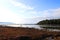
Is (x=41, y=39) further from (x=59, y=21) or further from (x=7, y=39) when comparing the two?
(x=59, y=21)

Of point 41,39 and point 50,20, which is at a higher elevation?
point 50,20

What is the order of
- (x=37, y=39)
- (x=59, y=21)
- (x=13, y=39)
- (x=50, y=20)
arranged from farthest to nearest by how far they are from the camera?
(x=50, y=20)
(x=59, y=21)
(x=37, y=39)
(x=13, y=39)

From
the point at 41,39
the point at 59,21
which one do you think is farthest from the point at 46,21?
the point at 41,39

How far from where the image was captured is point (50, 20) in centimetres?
13488

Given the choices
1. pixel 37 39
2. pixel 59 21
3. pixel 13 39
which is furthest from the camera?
pixel 59 21

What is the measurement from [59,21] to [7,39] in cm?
11032

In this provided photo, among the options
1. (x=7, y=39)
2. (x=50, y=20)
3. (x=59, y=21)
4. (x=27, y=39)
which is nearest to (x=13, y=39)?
(x=7, y=39)

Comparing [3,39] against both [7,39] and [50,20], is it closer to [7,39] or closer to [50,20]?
[7,39]

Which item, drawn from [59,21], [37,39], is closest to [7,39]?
[37,39]

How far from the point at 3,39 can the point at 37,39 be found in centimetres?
580

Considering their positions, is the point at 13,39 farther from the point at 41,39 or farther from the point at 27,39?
the point at 41,39

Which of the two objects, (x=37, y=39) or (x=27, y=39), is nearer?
(x=27, y=39)

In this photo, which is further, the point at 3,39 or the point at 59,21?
the point at 59,21

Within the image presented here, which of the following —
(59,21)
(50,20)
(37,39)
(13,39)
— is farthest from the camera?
(50,20)
